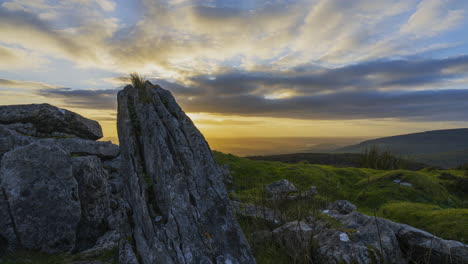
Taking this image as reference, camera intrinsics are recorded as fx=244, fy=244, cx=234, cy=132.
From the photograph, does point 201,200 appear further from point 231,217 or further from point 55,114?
point 55,114

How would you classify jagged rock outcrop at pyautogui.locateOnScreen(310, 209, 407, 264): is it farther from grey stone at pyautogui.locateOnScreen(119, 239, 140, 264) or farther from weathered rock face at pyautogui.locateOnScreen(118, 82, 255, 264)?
grey stone at pyautogui.locateOnScreen(119, 239, 140, 264)

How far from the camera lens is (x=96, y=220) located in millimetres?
8562

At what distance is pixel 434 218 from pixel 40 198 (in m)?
13.4

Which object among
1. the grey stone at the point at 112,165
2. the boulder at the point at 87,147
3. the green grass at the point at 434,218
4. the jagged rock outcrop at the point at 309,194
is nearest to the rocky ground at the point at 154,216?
the jagged rock outcrop at the point at 309,194

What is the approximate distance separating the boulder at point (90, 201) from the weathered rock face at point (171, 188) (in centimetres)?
267

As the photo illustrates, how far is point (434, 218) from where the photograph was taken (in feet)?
29.9

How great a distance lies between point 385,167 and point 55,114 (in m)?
32.1

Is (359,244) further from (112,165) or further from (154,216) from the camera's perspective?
(112,165)

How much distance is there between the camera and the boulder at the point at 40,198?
709cm

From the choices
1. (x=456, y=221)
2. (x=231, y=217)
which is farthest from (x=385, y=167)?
(x=231, y=217)

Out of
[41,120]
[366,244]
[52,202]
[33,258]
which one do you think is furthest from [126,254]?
[41,120]

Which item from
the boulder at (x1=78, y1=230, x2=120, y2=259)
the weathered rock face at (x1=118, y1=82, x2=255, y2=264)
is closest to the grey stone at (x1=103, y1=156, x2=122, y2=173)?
the boulder at (x1=78, y1=230, x2=120, y2=259)

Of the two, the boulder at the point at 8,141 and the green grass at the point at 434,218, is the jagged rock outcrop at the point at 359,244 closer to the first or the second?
the green grass at the point at 434,218

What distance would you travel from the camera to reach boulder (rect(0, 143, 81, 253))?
279 inches
